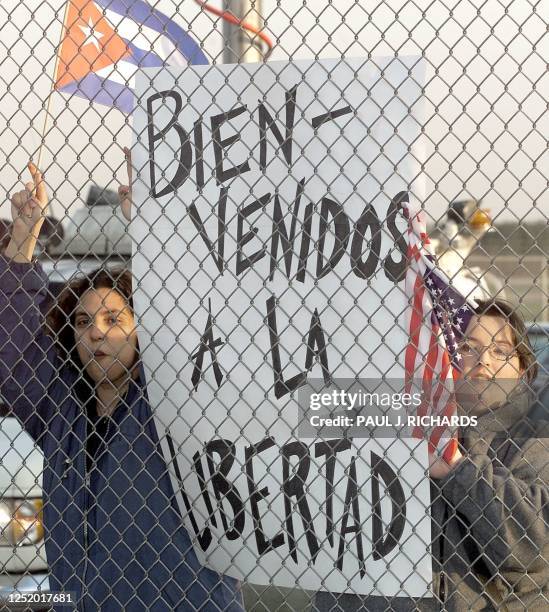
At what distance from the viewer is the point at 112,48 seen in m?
3.21

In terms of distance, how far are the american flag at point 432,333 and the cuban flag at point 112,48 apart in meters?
0.99

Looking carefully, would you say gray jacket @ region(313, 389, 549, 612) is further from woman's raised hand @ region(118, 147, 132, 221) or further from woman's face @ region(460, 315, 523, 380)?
woman's raised hand @ region(118, 147, 132, 221)

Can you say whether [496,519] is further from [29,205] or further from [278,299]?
[29,205]

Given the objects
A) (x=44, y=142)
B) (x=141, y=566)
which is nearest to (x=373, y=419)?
(x=141, y=566)

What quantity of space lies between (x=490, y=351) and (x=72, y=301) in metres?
1.29

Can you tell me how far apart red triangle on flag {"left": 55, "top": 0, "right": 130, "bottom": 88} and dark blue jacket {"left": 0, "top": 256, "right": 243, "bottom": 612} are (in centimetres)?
64

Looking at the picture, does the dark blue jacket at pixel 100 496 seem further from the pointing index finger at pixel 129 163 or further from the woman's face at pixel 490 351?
the woman's face at pixel 490 351

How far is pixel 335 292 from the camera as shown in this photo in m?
2.80

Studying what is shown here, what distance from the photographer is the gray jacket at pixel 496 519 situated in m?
2.63

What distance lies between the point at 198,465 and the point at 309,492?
346 millimetres

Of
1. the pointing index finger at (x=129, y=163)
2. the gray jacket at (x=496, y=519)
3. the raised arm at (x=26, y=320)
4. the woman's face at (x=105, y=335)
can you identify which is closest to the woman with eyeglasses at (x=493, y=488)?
the gray jacket at (x=496, y=519)

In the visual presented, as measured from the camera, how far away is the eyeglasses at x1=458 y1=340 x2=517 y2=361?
2689 millimetres

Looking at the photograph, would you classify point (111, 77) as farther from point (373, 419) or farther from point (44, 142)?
point (373, 419)

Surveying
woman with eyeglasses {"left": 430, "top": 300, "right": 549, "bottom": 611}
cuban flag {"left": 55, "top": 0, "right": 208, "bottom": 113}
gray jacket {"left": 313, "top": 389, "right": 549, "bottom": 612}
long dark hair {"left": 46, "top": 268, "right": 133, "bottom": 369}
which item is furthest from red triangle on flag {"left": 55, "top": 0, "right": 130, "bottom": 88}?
gray jacket {"left": 313, "top": 389, "right": 549, "bottom": 612}
